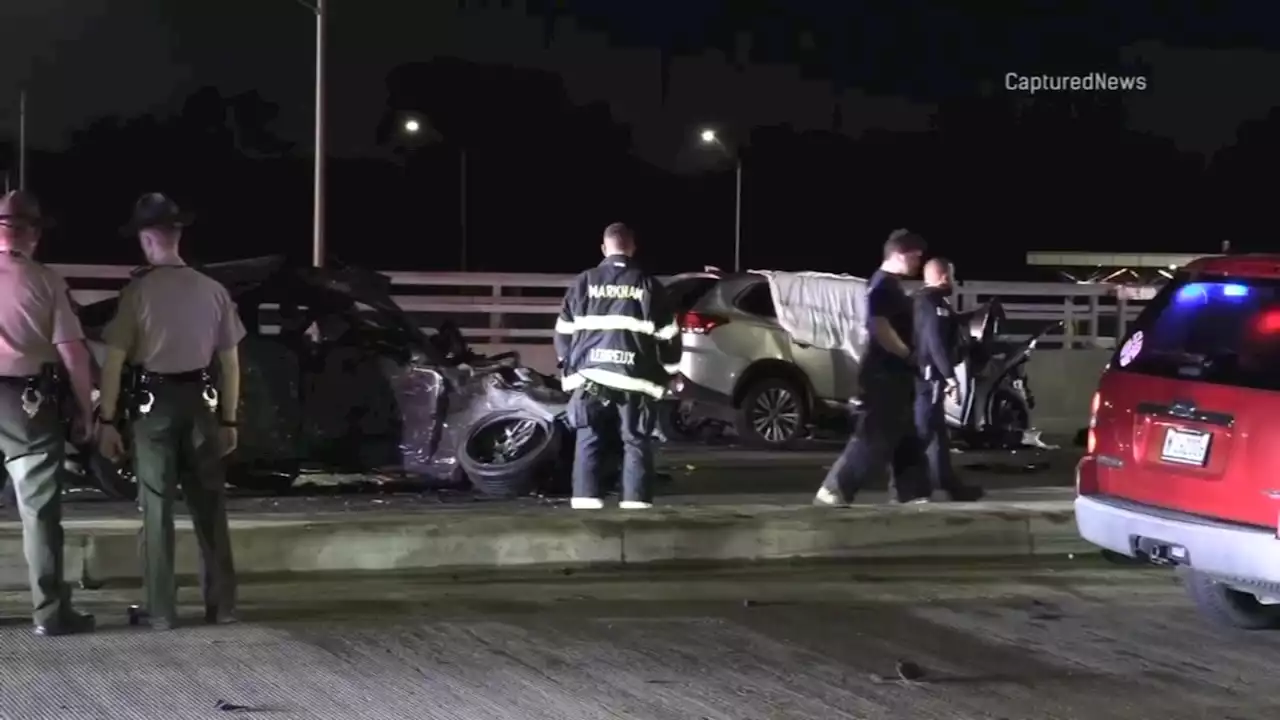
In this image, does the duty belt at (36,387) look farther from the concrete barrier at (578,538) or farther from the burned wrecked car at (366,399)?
the burned wrecked car at (366,399)

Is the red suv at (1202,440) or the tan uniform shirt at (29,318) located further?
the tan uniform shirt at (29,318)

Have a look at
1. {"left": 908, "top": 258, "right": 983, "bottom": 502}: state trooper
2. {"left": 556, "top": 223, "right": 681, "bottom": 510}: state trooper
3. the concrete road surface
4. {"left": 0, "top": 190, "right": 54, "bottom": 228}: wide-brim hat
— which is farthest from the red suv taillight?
{"left": 0, "top": 190, "right": 54, "bottom": 228}: wide-brim hat

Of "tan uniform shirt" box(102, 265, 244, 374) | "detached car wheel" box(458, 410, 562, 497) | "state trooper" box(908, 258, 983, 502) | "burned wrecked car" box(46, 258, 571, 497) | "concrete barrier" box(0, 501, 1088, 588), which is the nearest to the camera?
"tan uniform shirt" box(102, 265, 244, 374)

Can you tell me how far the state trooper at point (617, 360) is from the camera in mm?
9539

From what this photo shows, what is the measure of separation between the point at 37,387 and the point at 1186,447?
4744 millimetres

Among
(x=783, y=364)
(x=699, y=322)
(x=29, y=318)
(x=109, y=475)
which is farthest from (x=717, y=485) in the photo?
(x=29, y=318)

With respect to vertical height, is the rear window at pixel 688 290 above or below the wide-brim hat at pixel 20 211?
below

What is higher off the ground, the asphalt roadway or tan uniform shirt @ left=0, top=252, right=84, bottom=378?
tan uniform shirt @ left=0, top=252, right=84, bottom=378

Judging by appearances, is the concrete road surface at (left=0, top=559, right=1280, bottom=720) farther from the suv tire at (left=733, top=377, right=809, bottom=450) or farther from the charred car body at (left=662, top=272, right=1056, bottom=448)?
the suv tire at (left=733, top=377, right=809, bottom=450)

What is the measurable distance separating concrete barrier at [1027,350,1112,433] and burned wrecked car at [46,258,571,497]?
325 inches

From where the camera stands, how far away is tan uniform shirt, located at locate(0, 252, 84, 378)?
680cm

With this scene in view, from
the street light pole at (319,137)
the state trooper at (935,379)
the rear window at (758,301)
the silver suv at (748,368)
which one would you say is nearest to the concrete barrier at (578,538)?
the state trooper at (935,379)

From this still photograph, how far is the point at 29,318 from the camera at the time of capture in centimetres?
683

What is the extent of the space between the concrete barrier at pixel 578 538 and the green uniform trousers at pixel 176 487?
1.09m
